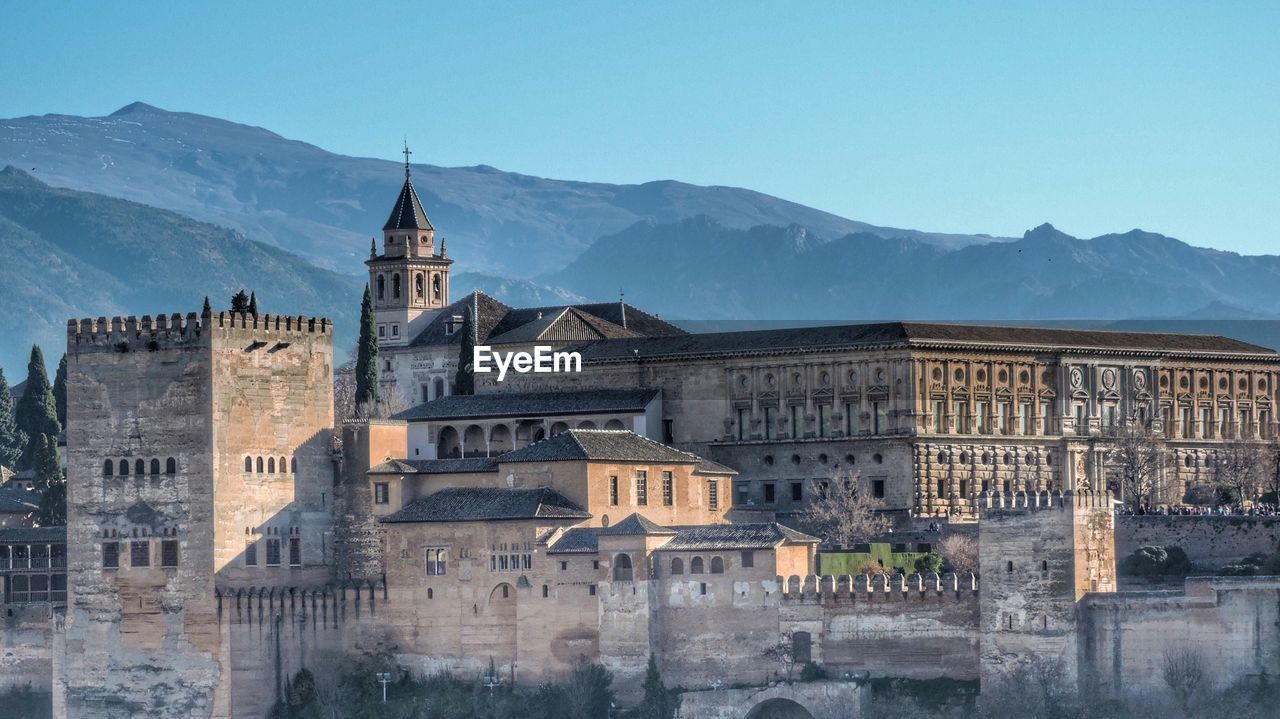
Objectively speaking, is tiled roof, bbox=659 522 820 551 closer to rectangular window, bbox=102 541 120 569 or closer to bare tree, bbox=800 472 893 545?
bare tree, bbox=800 472 893 545

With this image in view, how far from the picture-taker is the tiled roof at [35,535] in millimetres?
105250

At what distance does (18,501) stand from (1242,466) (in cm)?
4833

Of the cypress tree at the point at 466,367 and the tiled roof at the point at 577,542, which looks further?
the cypress tree at the point at 466,367

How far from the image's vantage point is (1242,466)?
368 ft

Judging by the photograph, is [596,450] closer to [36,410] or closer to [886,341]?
[886,341]

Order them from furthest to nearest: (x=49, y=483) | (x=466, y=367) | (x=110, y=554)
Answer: (x=466, y=367), (x=49, y=483), (x=110, y=554)

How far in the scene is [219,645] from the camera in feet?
302

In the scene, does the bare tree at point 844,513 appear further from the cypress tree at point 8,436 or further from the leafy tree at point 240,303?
the cypress tree at point 8,436

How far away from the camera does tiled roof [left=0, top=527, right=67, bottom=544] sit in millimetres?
105250

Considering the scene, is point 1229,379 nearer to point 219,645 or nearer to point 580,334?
point 580,334

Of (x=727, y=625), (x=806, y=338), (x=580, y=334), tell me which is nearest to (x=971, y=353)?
(x=806, y=338)

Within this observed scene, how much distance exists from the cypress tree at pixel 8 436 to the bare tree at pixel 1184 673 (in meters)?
68.7

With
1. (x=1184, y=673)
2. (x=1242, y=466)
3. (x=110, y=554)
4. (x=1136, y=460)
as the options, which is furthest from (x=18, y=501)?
(x=1184, y=673)
